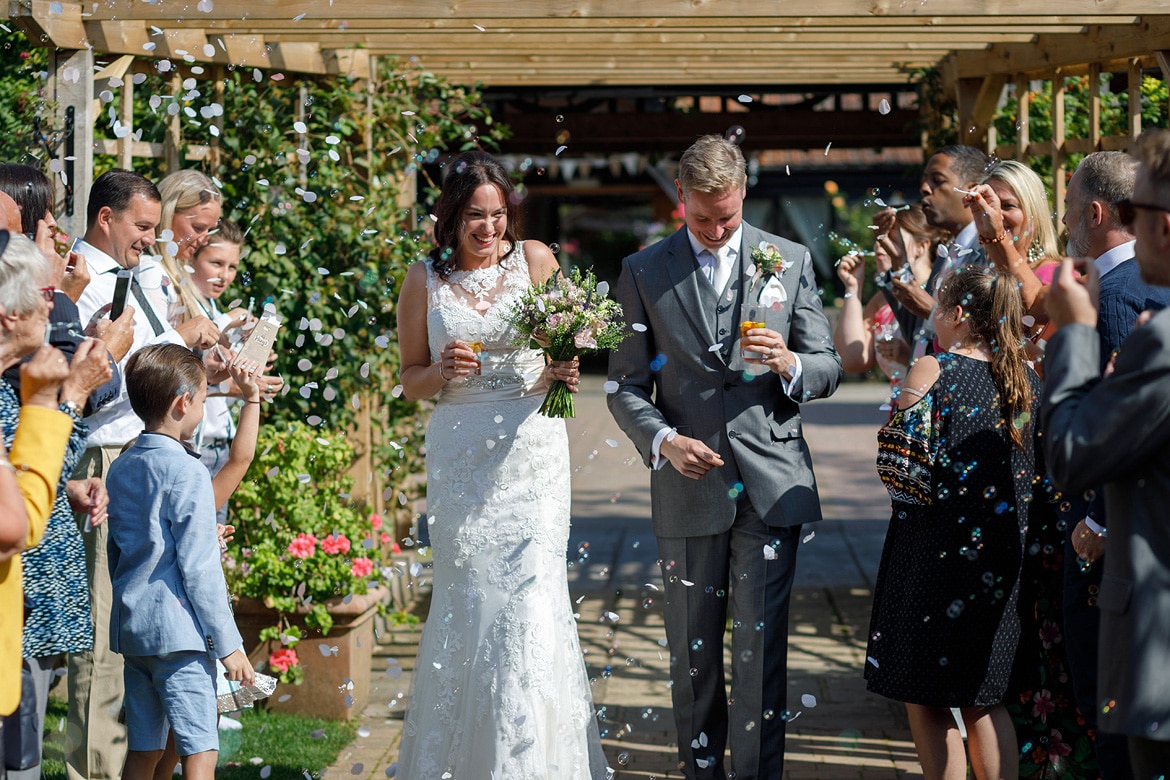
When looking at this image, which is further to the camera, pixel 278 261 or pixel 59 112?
pixel 278 261

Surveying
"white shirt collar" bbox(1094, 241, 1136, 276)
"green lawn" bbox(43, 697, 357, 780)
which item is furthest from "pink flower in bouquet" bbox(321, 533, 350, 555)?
Answer: "white shirt collar" bbox(1094, 241, 1136, 276)

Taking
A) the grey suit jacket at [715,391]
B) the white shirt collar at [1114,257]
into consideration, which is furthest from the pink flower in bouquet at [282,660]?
the white shirt collar at [1114,257]

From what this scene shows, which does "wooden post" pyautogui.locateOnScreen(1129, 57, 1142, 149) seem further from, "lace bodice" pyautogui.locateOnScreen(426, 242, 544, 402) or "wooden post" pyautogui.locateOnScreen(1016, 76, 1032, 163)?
"lace bodice" pyautogui.locateOnScreen(426, 242, 544, 402)

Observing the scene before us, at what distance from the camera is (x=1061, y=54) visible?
18.5ft

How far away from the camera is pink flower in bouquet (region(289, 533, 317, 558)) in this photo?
5.15 metres

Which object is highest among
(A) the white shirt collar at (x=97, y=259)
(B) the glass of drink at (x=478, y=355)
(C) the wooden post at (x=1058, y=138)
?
(C) the wooden post at (x=1058, y=138)

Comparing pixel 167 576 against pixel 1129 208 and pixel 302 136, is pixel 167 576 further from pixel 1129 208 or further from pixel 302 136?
pixel 302 136

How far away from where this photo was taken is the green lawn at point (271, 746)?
14.8 ft

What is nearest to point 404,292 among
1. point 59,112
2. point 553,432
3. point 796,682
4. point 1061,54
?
point 553,432

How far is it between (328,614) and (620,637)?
1763mm

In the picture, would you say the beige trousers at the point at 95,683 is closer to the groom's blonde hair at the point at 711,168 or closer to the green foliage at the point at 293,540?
the green foliage at the point at 293,540

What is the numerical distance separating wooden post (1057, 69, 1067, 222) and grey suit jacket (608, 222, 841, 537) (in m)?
2.26

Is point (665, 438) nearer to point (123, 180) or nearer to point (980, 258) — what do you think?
point (980, 258)

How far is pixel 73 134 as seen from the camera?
466cm
